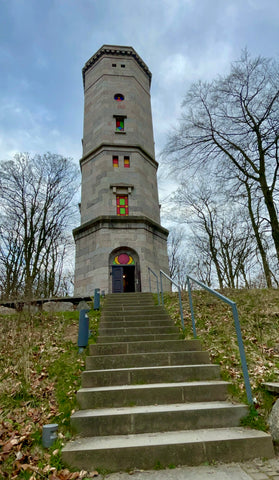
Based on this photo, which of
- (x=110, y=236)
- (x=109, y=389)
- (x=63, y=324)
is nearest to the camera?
(x=109, y=389)

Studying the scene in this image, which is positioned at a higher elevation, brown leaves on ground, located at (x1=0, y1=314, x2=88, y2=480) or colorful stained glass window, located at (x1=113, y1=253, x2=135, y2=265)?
colorful stained glass window, located at (x1=113, y1=253, x2=135, y2=265)

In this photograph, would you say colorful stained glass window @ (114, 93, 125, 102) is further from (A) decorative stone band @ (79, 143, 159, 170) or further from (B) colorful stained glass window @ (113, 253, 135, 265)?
(B) colorful stained glass window @ (113, 253, 135, 265)

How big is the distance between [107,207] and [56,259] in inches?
353

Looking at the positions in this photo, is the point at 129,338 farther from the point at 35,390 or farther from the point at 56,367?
the point at 35,390

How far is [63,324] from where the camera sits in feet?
20.2

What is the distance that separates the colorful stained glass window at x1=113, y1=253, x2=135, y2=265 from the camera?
1246 centimetres

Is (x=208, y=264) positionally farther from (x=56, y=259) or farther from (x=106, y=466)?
(x=106, y=466)

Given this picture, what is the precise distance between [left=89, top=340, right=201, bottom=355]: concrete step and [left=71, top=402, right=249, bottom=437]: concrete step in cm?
151

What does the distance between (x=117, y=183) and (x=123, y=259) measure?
402cm

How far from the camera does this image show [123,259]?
41.1 feet

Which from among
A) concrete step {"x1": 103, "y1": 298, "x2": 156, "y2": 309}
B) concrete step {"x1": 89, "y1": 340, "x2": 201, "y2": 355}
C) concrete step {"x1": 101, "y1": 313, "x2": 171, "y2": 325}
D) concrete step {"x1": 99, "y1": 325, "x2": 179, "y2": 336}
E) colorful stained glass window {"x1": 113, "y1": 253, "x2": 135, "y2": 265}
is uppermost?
colorful stained glass window {"x1": 113, "y1": 253, "x2": 135, "y2": 265}

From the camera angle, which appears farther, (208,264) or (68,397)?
(208,264)

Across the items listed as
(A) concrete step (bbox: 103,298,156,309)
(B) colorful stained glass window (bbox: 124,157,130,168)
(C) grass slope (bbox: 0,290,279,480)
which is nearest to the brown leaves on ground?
(C) grass slope (bbox: 0,290,279,480)

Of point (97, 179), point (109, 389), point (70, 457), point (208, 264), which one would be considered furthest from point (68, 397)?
point (208, 264)
